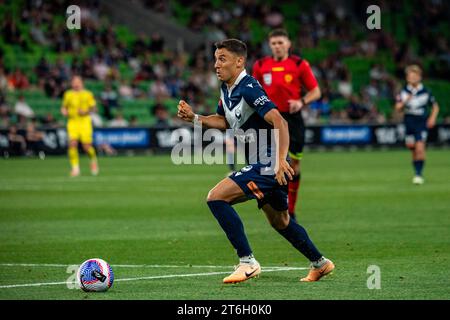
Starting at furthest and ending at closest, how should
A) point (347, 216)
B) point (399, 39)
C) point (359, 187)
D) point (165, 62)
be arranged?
point (399, 39) → point (165, 62) → point (359, 187) → point (347, 216)

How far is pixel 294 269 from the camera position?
11.1m

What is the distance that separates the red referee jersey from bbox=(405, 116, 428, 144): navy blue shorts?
30.9 ft

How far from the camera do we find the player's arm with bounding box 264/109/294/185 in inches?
382

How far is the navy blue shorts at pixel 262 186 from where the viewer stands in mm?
9898

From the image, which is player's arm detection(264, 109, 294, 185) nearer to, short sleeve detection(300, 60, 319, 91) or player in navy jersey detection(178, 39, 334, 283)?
player in navy jersey detection(178, 39, 334, 283)

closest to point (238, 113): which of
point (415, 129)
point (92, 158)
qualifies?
point (415, 129)

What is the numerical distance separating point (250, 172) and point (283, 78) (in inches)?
209

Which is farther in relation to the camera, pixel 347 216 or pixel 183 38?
pixel 183 38

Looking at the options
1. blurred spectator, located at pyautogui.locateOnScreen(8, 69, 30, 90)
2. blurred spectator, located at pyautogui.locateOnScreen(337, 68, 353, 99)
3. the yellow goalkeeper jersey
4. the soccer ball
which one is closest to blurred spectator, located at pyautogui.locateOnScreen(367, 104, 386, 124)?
blurred spectator, located at pyautogui.locateOnScreen(337, 68, 353, 99)

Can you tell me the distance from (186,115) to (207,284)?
1.61 meters

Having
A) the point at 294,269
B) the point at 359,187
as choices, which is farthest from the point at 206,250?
the point at 359,187

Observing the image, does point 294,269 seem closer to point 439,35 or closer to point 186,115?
point 186,115

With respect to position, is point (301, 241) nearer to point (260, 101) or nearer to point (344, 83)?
point (260, 101)
